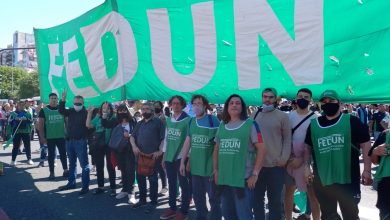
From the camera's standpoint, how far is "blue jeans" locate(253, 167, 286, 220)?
15.1 feet

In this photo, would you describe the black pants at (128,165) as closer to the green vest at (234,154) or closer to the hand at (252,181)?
the green vest at (234,154)

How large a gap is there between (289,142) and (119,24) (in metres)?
2.82

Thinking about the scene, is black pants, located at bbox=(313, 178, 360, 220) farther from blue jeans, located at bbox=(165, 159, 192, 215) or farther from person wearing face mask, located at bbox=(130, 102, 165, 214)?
person wearing face mask, located at bbox=(130, 102, 165, 214)

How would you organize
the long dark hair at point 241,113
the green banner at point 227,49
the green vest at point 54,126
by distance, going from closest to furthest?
the green banner at point 227,49 → the long dark hair at point 241,113 → the green vest at point 54,126


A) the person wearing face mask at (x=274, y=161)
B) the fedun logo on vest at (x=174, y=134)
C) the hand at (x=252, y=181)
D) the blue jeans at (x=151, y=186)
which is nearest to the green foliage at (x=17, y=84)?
the blue jeans at (x=151, y=186)

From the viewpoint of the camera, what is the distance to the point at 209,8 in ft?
16.1

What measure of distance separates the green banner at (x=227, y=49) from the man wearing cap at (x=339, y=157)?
0.20 m

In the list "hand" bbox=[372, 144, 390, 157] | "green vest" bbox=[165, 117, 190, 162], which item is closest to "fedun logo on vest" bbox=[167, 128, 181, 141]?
"green vest" bbox=[165, 117, 190, 162]

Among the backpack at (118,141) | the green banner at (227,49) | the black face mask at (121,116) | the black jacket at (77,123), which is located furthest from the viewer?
the black jacket at (77,123)

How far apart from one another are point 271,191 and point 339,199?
896mm

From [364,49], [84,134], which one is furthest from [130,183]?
[364,49]

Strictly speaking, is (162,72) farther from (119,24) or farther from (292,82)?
(292,82)

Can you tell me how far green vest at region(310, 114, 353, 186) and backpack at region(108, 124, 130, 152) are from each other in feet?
12.6

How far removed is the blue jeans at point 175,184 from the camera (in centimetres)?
569
